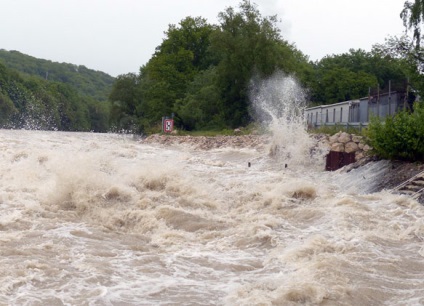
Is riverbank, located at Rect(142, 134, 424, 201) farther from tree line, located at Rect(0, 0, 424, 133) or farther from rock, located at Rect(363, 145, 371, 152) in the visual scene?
tree line, located at Rect(0, 0, 424, 133)

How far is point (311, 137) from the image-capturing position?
26969 millimetres

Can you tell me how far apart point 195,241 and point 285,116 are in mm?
20087

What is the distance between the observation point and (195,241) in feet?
33.9

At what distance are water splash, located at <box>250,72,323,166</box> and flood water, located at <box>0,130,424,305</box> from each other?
25.2ft

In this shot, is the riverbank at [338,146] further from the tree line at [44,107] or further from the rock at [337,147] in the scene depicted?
the tree line at [44,107]

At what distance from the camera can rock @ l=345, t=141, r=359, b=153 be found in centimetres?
2163

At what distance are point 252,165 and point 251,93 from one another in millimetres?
29088

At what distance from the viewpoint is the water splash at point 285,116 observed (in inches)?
1002

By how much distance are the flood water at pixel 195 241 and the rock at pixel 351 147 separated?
3.98 m

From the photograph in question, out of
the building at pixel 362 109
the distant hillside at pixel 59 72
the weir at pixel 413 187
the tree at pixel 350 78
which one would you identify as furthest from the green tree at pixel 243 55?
the distant hillside at pixel 59 72

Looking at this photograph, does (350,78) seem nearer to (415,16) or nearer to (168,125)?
(168,125)

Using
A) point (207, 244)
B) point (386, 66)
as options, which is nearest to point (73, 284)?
point (207, 244)

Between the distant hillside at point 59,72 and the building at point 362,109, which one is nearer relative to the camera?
the building at point 362,109

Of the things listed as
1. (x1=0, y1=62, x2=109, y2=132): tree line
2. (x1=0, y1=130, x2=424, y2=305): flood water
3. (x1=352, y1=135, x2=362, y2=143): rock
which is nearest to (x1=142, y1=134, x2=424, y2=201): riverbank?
(x1=352, y1=135, x2=362, y2=143): rock
